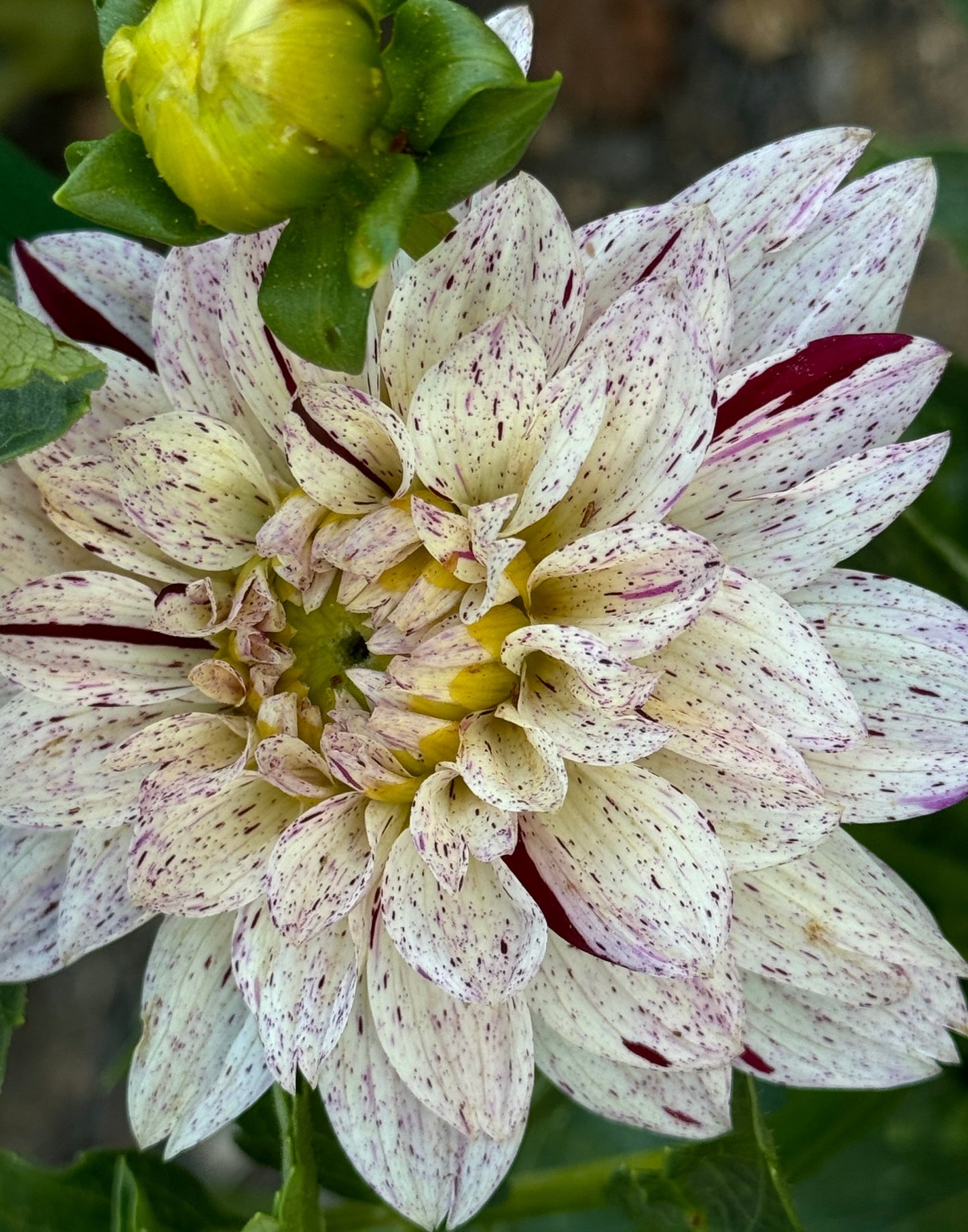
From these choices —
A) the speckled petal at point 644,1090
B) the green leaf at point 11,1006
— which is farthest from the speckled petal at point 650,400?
the green leaf at point 11,1006

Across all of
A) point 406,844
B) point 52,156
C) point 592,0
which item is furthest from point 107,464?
point 52,156

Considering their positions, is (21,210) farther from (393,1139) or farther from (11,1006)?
(393,1139)

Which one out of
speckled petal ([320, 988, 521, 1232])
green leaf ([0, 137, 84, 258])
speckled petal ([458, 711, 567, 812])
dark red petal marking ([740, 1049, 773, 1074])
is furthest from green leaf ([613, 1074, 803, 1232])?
green leaf ([0, 137, 84, 258])

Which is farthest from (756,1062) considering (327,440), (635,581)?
(327,440)

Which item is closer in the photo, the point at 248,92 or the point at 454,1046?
the point at 248,92

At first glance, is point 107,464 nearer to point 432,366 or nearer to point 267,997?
point 432,366

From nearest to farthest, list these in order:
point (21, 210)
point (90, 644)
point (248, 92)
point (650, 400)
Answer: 1. point (248, 92)
2. point (650, 400)
3. point (90, 644)
4. point (21, 210)

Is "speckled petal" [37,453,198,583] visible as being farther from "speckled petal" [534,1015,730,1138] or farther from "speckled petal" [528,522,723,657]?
"speckled petal" [534,1015,730,1138]
